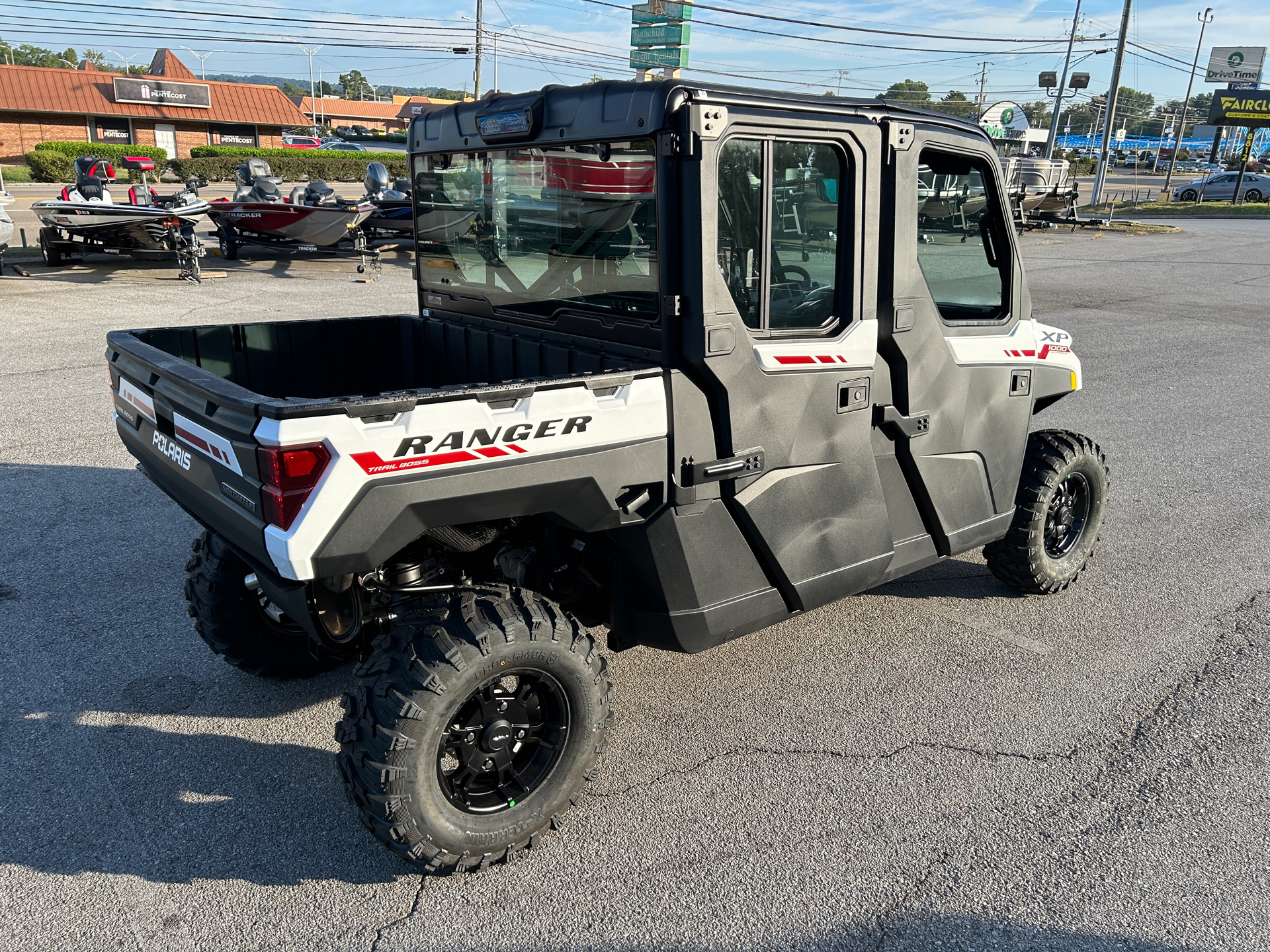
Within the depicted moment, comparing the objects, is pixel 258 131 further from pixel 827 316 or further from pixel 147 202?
pixel 827 316

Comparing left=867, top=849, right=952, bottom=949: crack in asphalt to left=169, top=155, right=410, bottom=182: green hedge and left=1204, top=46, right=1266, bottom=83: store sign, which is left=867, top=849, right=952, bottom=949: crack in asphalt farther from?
left=1204, top=46, right=1266, bottom=83: store sign

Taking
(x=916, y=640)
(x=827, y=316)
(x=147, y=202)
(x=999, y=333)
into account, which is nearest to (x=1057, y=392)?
(x=999, y=333)

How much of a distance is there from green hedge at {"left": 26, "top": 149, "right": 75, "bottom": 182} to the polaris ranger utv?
4073 centimetres

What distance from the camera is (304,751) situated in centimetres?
356

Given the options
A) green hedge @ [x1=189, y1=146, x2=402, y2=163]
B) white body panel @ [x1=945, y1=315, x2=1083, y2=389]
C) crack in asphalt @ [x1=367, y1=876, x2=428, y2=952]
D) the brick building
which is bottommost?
crack in asphalt @ [x1=367, y1=876, x2=428, y2=952]

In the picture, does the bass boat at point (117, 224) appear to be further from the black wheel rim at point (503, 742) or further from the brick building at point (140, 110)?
the brick building at point (140, 110)

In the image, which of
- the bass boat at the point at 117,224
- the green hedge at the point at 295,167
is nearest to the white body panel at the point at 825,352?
the bass boat at the point at 117,224

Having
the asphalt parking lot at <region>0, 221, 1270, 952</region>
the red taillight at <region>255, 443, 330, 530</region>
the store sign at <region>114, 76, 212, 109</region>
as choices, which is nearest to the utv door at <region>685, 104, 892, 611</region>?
the asphalt parking lot at <region>0, 221, 1270, 952</region>

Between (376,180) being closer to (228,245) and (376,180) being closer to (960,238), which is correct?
(228,245)

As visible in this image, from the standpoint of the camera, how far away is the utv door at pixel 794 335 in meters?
3.08

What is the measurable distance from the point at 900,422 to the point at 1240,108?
55.8 m

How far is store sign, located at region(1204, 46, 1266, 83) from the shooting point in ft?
196

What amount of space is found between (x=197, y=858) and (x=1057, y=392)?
4.17m

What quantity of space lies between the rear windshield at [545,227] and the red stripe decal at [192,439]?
137cm
